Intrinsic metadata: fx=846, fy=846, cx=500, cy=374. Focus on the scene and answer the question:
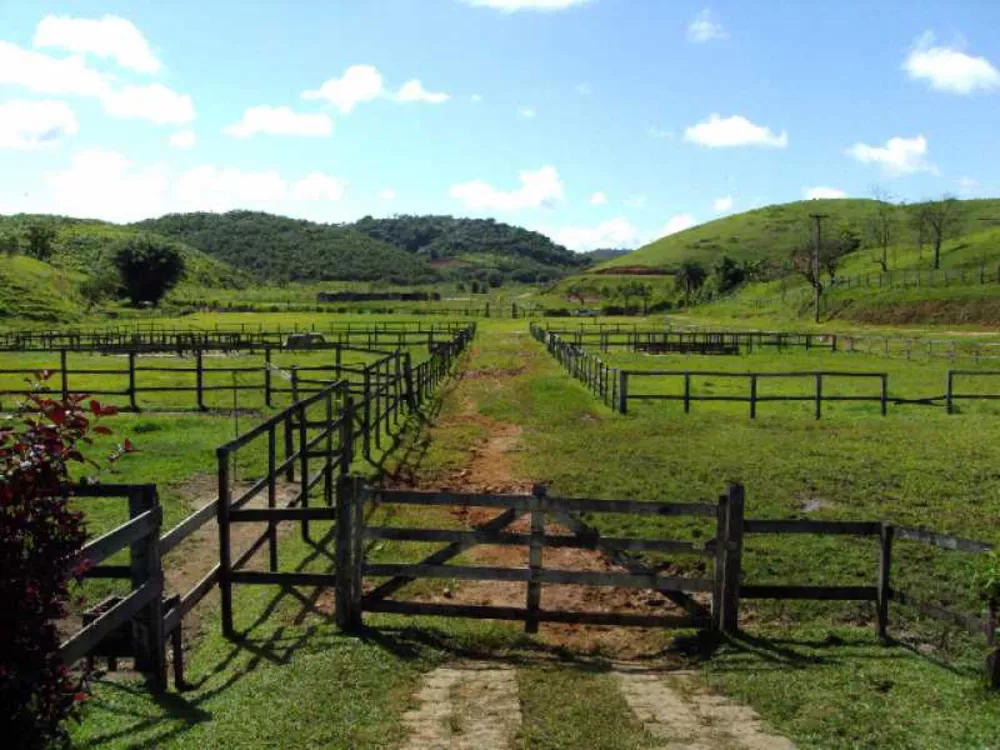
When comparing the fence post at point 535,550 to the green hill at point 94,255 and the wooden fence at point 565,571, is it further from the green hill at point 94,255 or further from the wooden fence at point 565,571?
the green hill at point 94,255

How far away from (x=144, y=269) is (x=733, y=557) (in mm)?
115015

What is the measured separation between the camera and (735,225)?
196 m

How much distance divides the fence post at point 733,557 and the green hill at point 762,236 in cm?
14932

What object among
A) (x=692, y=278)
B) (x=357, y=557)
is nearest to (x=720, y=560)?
(x=357, y=557)

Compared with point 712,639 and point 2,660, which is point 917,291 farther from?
point 2,660

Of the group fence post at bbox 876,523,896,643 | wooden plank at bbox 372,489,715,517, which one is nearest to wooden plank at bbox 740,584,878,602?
fence post at bbox 876,523,896,643

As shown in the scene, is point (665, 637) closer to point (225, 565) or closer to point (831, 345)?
point (225, 565)

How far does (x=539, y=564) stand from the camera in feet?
24.2

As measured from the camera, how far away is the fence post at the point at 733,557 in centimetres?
728

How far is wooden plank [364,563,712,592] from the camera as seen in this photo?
7.24 m

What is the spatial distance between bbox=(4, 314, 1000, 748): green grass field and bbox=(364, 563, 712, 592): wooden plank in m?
0.52

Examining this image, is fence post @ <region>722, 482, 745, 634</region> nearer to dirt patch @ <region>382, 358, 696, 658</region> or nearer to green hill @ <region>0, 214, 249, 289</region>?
dirt patch @ <region>382, 358, 696, 658</region>

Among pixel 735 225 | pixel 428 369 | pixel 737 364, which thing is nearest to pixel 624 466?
pixel 428 369

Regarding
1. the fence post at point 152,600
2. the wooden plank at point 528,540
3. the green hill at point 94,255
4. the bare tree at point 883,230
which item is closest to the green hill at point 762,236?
the bare tree at point 883,230
